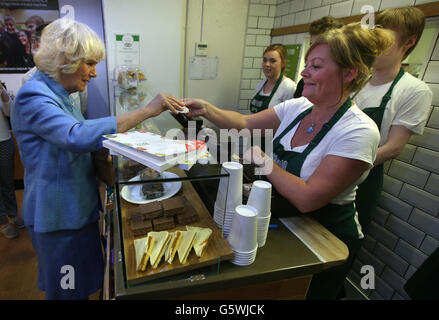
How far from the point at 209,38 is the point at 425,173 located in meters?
2.76

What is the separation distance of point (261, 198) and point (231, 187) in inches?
4.4

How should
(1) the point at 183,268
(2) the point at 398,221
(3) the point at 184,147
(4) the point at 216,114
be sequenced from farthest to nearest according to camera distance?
(2) the point at 398,221 → (4) the point at 216,114 → (3) the point at 184,147 → (1) the point at 183,268

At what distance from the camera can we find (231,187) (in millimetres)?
912

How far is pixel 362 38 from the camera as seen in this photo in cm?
102

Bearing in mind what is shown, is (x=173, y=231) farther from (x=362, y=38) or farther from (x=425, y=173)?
(x=425, y=173)

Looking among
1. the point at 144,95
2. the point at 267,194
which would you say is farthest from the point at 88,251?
the point at 144,95

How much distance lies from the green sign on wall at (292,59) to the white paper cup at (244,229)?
8.80 feet

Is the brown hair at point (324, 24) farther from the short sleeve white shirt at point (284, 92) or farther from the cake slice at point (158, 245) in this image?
the cake slice at point (158, 245)

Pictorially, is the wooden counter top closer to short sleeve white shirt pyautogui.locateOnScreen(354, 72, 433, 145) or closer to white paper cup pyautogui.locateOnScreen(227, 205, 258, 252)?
white paper cup pyautogui.locateOnScreen(227, 205, 258, 252)

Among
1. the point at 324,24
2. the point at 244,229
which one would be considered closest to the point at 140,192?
the point at 244,229

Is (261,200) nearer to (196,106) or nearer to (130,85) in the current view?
(196,106)

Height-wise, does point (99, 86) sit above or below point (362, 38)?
below

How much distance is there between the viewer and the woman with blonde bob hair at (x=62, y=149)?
1.04m
